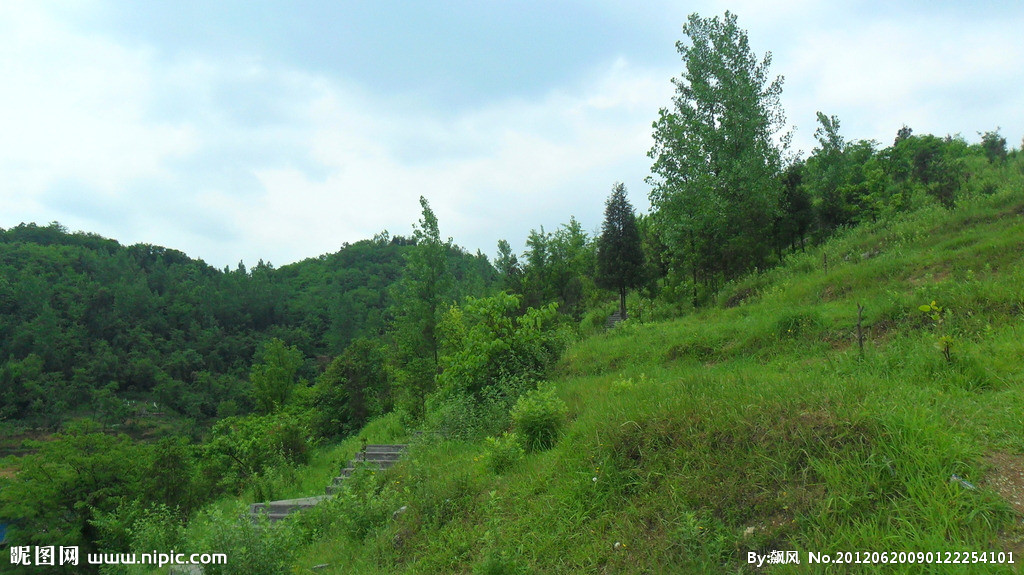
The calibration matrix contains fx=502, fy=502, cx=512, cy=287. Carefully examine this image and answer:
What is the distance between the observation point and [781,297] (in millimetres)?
11898

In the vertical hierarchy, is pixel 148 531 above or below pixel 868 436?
below

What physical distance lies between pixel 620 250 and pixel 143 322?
7731cm

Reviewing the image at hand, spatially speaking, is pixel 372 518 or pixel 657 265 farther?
pixel 657 265

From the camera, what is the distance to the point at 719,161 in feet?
56.3

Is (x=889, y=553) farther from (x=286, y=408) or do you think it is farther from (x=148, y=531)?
(x=286, y=408)

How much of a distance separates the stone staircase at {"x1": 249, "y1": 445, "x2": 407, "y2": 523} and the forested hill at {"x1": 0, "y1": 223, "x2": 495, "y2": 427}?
3795 centimetres

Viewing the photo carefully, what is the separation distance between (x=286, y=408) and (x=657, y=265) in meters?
19.9

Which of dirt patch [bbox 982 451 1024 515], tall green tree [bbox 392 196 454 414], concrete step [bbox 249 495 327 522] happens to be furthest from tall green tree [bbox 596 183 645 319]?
dirt patch [bbox 982 451 1024 515]

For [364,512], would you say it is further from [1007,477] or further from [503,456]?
[1007,477]

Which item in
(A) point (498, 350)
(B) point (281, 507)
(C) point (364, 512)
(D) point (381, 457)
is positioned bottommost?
(B) point (281, 507)

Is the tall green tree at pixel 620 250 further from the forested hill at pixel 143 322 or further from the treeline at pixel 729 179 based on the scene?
the forested hill at pixel 143 322

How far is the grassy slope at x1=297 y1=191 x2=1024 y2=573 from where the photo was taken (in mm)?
3053

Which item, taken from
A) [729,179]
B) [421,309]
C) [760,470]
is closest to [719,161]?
[729,179]

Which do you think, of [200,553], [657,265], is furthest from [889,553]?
[657,265]
